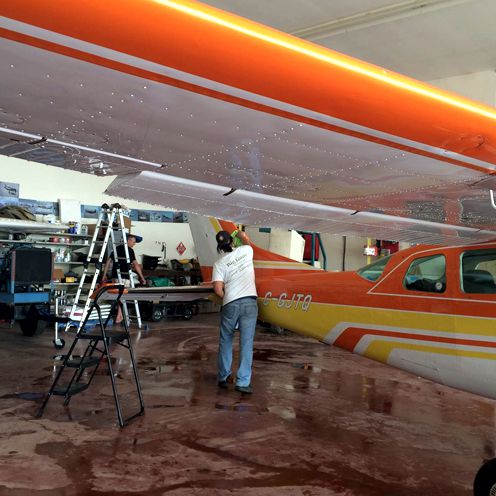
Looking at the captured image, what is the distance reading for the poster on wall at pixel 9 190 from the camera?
36.0 feet

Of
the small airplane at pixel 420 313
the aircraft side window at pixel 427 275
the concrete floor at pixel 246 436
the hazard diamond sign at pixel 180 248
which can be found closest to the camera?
the concrete floor at pixel 246 436

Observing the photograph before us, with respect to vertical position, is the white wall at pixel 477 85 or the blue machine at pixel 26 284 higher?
the white wall at pixel 477 85

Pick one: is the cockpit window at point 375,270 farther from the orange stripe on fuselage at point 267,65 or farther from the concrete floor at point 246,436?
the orange stripe on fuselage at point 267,65

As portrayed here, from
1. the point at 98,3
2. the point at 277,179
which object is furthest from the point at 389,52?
the point at 98,3

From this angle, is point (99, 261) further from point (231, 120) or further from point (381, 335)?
point (231, 120)

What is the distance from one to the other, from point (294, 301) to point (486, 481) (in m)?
2.68

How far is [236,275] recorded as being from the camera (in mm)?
5684

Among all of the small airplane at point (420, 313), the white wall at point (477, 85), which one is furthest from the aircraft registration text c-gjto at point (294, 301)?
the white wall at point (477, 85)

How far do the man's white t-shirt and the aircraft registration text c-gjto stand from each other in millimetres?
235

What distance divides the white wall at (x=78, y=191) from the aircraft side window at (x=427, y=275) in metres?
8.07

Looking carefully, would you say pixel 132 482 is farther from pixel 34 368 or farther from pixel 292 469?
pixel 34 368

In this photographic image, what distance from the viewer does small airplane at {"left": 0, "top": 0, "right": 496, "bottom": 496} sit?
1203mm

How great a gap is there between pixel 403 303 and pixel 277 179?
209cm

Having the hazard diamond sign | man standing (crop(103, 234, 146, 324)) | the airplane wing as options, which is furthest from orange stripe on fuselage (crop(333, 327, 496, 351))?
the hazard diamond sign
